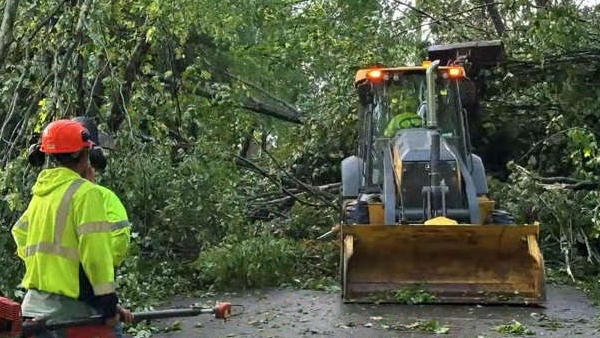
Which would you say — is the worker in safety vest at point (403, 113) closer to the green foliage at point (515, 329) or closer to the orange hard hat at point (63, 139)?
the green foliage at point (515, 329)

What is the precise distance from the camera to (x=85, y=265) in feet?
12.3

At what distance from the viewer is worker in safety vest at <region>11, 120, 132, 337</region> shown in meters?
3.75

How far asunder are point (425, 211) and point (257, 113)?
222 inches

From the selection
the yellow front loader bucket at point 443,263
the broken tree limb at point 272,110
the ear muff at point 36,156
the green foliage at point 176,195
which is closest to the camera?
the ear muff at point 36,156

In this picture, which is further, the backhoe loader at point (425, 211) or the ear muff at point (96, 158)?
the backhoe loader at point (425, 211)

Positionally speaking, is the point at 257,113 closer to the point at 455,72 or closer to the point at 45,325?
the point at 455,72

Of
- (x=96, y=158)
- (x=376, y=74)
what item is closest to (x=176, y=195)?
(x=376, y=74)

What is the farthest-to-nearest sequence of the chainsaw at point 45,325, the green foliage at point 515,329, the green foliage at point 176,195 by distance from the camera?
the green foliage at point 176,195 → the green foliage at point 515,329 → the chainsaw at point 45,325

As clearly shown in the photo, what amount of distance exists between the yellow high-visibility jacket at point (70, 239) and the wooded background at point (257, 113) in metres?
3.00

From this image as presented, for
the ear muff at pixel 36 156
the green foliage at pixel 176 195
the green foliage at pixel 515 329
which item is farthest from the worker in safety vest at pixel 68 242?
the green foliage at pixel 176 195

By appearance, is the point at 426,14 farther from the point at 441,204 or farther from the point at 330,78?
the point at 441,204

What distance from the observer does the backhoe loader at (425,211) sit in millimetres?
8039

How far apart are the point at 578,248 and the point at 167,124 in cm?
475

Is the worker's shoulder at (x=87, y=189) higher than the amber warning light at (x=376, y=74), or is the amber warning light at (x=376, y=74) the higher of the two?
the amber warning light at (x=376, y=74)
